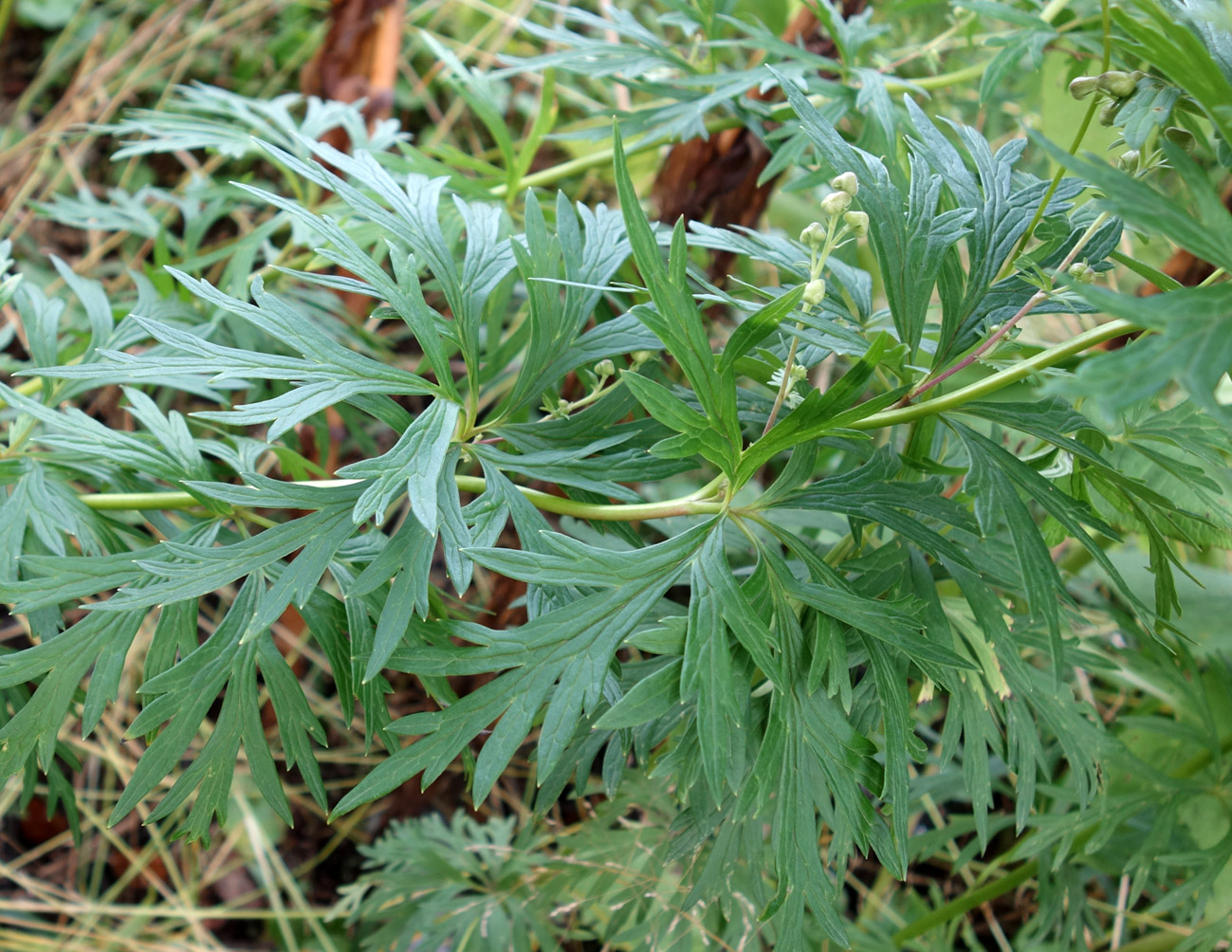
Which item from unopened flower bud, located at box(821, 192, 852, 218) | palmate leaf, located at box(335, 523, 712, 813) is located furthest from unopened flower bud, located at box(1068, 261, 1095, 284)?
palmate leaf, located at box(335, 523, 712, 813)

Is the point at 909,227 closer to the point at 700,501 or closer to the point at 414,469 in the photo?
the point at 700,501

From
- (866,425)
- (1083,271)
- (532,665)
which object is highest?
(1083,271)

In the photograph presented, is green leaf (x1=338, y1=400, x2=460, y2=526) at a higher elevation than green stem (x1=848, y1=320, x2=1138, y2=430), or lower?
lower

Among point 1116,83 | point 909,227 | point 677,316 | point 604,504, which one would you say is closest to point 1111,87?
point 1116,83

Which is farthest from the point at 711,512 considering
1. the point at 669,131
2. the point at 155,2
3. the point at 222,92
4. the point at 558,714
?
→ the point at 155,2

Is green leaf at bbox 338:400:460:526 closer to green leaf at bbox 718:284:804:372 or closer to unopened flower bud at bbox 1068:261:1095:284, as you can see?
green leaf at bbox 718:284:804:372

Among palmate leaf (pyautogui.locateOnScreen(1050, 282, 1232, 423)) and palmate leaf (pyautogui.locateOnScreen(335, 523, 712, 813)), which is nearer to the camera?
palmate leaf (pyautogui.locateOnScreen(1050, 282, 1232, 423))
